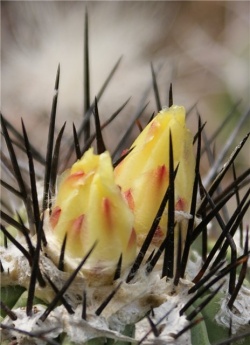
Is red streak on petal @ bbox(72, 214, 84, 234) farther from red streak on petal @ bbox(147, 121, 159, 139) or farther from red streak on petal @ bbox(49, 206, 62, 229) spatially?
red streak on petal @ bbox(147, 121, 159, 139)

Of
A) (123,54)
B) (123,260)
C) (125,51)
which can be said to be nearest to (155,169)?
(123,260)

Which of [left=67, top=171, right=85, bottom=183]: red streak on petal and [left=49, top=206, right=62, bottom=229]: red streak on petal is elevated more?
[left=67, top=171, right=85, bottom=183]: red streak on petal

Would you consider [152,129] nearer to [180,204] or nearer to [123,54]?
[180,204]

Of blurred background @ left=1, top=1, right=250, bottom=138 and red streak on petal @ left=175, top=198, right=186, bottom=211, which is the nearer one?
red streak on petal @ left=175, top=198, right=186, bottom=211

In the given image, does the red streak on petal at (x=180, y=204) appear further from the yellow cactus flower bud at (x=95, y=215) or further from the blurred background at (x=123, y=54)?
the blurred background at (x=123, y=54)

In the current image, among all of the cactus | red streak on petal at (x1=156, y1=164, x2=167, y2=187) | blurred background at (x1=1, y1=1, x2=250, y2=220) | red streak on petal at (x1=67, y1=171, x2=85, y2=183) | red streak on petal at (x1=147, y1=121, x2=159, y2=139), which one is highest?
blurred background at (x1=1, y1=1, x2=250, y2=220)

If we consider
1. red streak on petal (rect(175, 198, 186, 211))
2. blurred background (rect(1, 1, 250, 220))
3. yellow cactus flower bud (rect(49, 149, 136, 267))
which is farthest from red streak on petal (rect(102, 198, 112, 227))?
blurred background (rect(1, 1, 250, 220))

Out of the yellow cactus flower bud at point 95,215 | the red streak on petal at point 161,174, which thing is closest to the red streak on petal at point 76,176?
the yellow cactus flower bud at point 95,215
